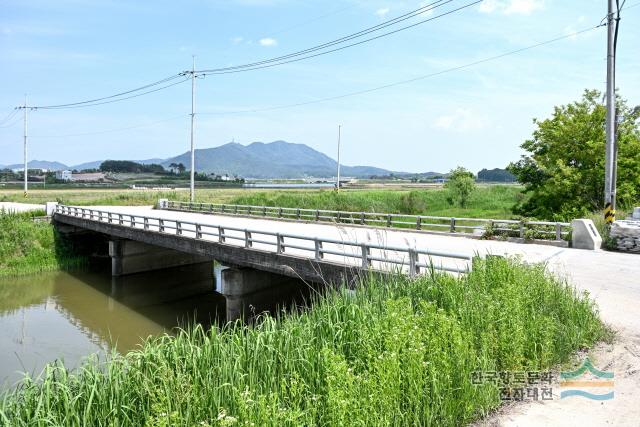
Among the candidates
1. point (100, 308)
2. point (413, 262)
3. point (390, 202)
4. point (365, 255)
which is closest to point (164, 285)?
point (100, 308)

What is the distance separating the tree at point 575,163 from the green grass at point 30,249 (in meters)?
27.9

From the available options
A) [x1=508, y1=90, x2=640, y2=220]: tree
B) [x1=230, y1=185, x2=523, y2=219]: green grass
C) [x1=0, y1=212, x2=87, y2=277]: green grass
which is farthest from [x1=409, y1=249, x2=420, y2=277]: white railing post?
[x1=230, y1=185, x2=523, y2=219]: green grass

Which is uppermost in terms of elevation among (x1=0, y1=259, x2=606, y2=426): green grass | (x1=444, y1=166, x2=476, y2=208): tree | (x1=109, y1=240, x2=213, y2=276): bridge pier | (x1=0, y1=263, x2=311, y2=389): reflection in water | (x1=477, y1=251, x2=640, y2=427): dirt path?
(x1=444, y1=166, x2=476, y2=208): tree

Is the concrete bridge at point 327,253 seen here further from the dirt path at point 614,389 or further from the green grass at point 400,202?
the green grass at point 400,202

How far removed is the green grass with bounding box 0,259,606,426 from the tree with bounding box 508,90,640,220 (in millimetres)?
19768

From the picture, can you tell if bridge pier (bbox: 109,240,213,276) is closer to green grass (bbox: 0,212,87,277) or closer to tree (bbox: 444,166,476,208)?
green grass (bbox: 0,212,87,277)

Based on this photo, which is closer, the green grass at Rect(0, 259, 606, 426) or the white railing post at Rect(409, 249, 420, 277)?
the green grass at Rect(0, 259, 606, 426)

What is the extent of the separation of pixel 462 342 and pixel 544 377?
1520mm

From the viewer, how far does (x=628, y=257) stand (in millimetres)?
14453

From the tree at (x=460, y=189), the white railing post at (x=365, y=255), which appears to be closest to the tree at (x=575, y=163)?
the white railing post at (x=365, y=255)

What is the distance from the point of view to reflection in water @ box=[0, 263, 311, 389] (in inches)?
590

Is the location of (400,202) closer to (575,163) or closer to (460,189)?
(460,189)

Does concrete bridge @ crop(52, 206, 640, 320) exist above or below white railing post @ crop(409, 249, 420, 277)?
below

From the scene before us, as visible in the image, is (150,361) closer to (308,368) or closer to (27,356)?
(308,368)
